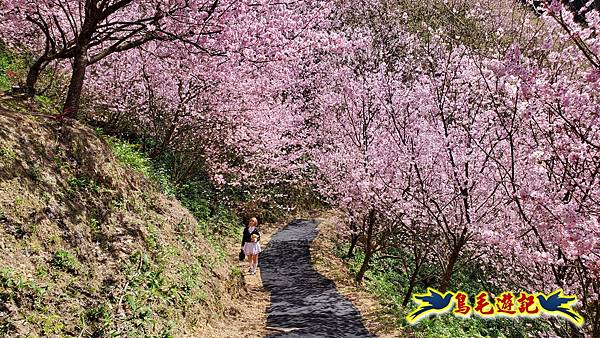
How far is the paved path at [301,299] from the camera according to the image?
934 cm

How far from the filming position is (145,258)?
773 cm

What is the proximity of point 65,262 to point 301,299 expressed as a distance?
6712 millimetres

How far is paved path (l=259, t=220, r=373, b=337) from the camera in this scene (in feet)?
30.6

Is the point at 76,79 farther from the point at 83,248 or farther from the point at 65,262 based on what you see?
the point at 65,262

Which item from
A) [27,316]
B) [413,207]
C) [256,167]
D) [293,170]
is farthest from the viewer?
[293,170]

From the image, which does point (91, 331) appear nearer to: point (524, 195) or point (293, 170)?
point (524, 195)

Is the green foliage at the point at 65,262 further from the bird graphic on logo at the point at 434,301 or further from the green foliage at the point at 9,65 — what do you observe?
the green foliage at the point at 9,65

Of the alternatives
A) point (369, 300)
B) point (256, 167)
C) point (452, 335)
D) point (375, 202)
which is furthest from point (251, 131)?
point (452, 335)

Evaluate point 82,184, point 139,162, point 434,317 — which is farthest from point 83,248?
point 434,317

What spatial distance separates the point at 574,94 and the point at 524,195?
145 cm

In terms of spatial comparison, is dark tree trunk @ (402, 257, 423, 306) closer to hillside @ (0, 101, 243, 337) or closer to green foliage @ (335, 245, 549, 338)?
green foliage @ (335, 245, 549, 338)

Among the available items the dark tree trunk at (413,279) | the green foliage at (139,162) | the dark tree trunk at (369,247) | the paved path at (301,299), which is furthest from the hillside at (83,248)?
the dark tree trunk at (369,247)

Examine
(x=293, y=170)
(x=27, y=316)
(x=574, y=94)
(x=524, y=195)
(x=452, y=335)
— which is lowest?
(x=452, y=335)

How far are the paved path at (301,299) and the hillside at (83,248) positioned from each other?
5.43 feet
